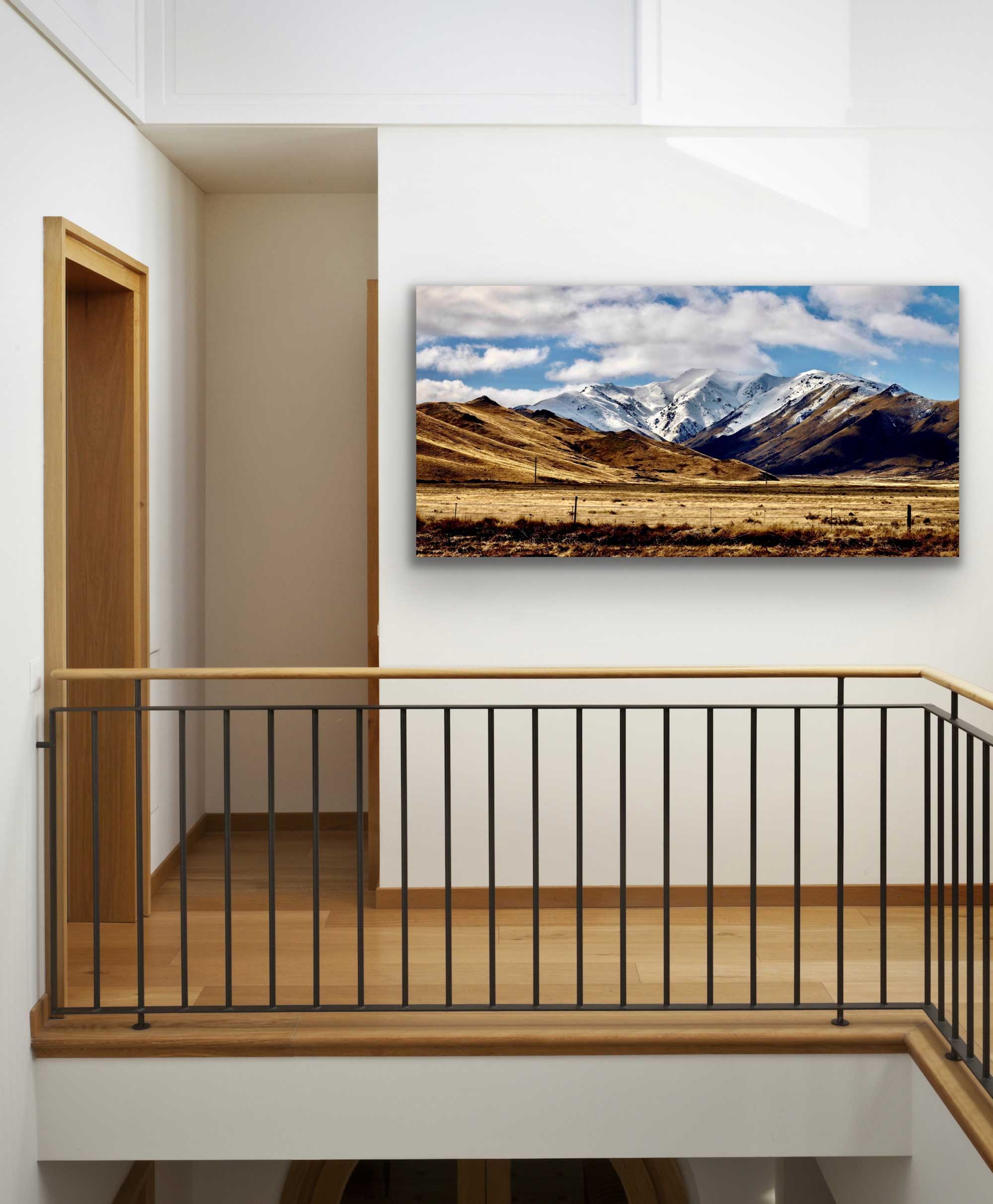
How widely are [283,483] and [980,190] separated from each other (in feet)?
9.32

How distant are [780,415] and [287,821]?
104 inches

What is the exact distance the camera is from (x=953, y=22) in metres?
3.60

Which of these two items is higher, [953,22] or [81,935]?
[953,22]

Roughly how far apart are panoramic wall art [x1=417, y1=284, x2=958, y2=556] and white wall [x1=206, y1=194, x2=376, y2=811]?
1.05 meters

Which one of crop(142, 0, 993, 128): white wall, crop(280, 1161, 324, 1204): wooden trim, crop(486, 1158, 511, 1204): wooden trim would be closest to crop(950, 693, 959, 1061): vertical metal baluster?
crop(142, 0, 993, 128): white wall

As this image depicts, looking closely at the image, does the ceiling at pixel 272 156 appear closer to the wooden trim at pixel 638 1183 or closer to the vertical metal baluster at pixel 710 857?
the vertical metal baluster at pixel 710 857

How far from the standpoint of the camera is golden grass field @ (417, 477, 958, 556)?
12.0 feet

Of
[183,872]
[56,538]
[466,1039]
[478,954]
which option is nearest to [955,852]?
[466,1039]

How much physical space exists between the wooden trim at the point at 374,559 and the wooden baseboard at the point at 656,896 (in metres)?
0.21

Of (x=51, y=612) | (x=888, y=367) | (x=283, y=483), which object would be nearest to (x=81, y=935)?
(x=51, y=612)

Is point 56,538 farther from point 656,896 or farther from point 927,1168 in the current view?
point 927,1168

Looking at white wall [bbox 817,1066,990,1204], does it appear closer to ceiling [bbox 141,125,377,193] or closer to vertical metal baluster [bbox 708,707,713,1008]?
vertical metal baluster [bbox 708,707,713,1008]

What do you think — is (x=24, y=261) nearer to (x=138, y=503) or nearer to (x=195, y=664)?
(x=138, y=503)

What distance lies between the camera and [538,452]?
12.1 ft
